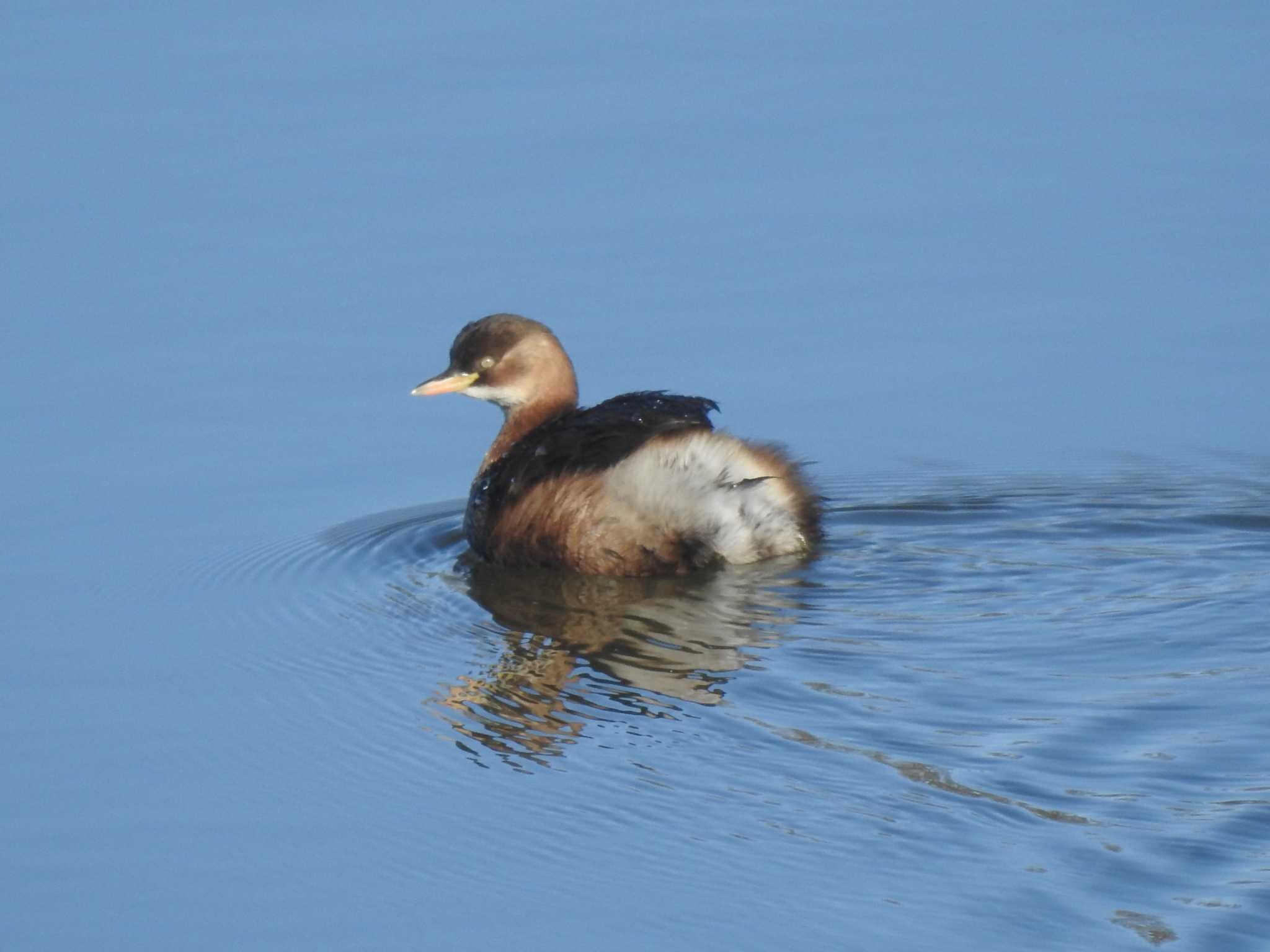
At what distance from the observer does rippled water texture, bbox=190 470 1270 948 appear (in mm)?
4684

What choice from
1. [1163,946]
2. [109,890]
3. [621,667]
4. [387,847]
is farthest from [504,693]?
[1163,946]

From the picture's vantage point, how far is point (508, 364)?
27.6 feet

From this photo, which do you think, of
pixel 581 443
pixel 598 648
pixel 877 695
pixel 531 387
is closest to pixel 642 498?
pixel 581 443

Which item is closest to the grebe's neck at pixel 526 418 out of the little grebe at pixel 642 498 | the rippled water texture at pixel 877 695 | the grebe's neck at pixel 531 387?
the grebe's neck at pixel 531 387

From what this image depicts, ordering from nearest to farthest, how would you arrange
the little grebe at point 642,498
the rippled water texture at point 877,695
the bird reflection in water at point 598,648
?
the rippled water texture at point 877,695
the bird reflection in water at point 598,648
the little grebe at point 642,498

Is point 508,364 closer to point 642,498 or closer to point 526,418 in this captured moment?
point 526,418

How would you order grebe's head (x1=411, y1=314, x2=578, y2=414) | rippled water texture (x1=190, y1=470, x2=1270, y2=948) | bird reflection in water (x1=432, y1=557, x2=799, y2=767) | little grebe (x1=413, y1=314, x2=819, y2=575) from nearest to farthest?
rippled water texture (x1=190, y1=470, x2=1270, y2=948) < bird reflection in water (x1=432, y1=557, x2=799, y2=767) < little grebe (x1=413, y1=314, x2=819, y2=575) < grebe's head (x1=411, y1=314, x2=578, y2=414)

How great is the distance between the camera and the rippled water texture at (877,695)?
15.4 ft

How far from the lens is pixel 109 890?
4922 mm

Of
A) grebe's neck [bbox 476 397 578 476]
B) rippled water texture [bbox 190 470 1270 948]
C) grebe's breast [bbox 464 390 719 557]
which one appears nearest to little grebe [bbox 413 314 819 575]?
grebe's breast [bbox 464 390 719 557]

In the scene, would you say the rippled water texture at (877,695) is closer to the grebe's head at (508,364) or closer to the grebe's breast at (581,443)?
the grebe's breast at (581,443)

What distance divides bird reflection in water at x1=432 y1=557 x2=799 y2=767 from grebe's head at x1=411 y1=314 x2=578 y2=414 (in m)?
0.88

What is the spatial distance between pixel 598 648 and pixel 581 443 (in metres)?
1.08

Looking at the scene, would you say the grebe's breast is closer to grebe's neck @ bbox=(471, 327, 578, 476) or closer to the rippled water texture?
the rippled water texture
